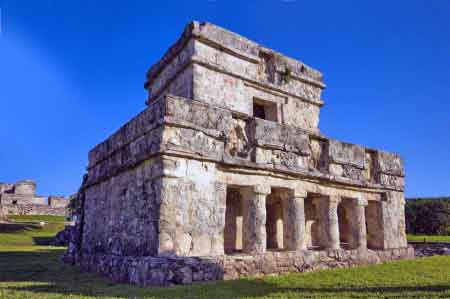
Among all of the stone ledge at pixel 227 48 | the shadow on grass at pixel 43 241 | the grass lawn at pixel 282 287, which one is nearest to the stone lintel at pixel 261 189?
the grass lawn at pixel 282 287

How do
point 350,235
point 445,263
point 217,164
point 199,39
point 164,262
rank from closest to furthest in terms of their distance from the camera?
point 164,262 → point 217,164 → point 445,263 → point 350,235 → point 199,39

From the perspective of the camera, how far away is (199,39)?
10.2 m

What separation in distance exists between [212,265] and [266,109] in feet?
23.7

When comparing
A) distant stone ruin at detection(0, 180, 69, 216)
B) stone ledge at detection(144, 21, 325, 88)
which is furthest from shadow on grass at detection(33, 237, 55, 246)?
distant stone ruin at detection(0, 180, 69, 216)

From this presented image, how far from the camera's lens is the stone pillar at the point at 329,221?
28.7 feet

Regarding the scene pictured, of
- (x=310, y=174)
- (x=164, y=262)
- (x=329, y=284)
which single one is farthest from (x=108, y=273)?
(x=310, y=174)

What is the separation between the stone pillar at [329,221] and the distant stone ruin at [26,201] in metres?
29.9

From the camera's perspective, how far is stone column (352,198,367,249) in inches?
370

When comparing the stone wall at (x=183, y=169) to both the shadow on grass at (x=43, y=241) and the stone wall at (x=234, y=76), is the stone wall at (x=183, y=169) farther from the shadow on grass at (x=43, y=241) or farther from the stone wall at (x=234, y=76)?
the shadow on grass at (x=43, y=241)

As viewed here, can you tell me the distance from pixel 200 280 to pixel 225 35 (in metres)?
7.58

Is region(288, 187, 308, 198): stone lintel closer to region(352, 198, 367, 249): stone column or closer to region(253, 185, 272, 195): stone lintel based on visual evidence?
region(253, 185, 272, 195): stone lintel

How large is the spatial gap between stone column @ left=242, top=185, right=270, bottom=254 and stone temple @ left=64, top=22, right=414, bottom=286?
22 mm

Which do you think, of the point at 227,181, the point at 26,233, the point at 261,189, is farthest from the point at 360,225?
the point at 26,233

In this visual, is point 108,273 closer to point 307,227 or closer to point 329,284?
point 329,284
